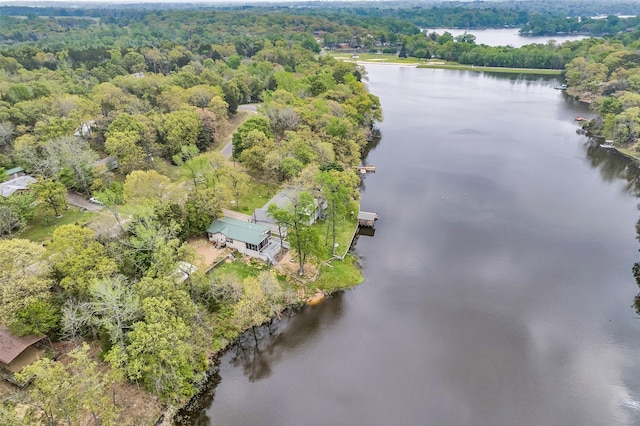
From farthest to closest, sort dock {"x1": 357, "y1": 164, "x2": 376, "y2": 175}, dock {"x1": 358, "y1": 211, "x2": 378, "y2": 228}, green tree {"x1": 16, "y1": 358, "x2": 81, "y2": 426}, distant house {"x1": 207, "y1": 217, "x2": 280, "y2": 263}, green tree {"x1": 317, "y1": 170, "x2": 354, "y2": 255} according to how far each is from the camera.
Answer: dock {"x1": 357, "y1": 164, "x2": 376, "y2": 175}, dock {"x1": 358, "y1": 211, "x2": 378, "y2": 228}, green tree {"x1": 317, "y1": 170, "x2": 354, "y2": 255}, distant house {"x1": 207, "y1": 217, "x2": 280, "y2": 263}, green tree {"x1": 16, "y1": 358, "x2": 81, "y2": 426}

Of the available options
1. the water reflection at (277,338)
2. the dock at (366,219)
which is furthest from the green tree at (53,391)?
the dock at (366,219)

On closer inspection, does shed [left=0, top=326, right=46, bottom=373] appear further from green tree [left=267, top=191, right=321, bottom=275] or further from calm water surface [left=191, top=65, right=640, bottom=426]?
green tree [left=267, top=191, right=321, bottom=275]

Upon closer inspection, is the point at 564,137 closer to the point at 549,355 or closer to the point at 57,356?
the point at 549,355

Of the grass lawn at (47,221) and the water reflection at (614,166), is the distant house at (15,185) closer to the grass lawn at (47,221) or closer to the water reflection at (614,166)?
the grass lawn at (47,221)

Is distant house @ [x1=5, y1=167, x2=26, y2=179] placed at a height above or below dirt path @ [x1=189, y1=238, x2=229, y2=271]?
above

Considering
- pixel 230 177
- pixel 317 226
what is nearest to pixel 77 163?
pixel 230 177

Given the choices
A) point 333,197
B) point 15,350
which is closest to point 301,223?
point 333,197

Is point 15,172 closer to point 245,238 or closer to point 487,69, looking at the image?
point 245,238

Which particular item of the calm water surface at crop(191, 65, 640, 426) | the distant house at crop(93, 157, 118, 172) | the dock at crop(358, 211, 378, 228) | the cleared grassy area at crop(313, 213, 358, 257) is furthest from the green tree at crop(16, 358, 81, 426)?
the distant house at crop(93, 157, 118, 172)
